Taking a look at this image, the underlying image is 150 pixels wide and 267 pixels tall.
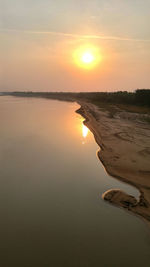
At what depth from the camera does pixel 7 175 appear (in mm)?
8531

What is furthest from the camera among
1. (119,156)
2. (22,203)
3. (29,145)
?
(29,145)

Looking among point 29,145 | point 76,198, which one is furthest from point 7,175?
point 29,145

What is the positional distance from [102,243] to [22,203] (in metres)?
3.17

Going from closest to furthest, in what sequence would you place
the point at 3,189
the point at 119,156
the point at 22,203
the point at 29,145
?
the point at 22,203
the point at 3,189
the point at 119,156
the point at 29,145

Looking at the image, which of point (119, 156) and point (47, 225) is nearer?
point (47, 225)

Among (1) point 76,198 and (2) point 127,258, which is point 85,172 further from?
(2) point 127,258

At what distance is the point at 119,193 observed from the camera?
7027 millimetres

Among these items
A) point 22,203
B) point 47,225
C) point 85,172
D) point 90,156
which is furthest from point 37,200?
point 90,156

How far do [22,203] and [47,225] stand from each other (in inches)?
60.1

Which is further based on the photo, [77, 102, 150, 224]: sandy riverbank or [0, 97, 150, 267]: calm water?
[77, 102, 150, 224]: sandy riverbank

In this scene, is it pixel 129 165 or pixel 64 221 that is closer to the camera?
pixel 64 221

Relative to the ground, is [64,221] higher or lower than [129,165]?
lower

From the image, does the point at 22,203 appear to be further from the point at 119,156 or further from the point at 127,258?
the point at 119,156

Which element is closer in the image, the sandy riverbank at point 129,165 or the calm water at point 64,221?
the calm water at point 64,221
